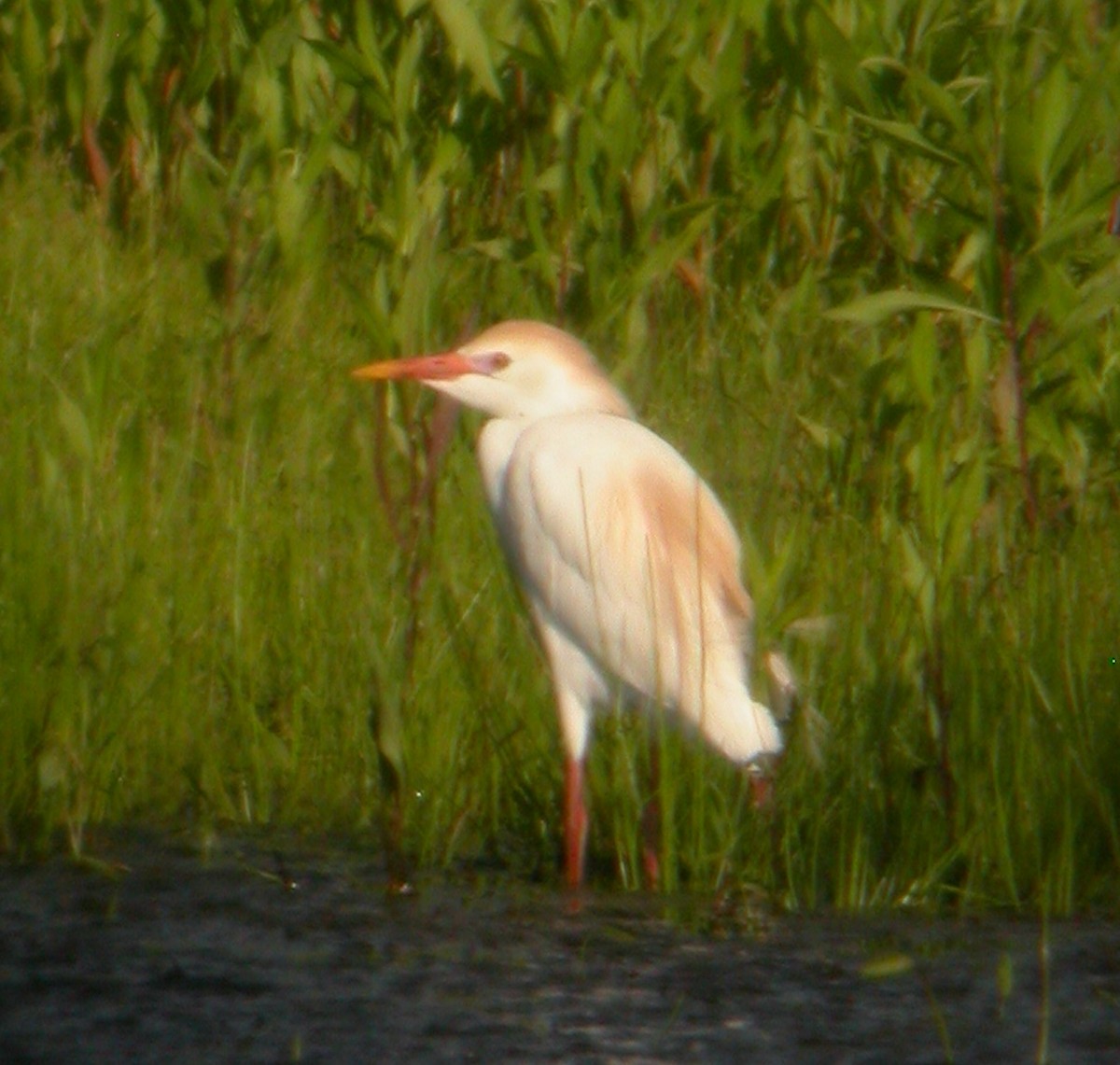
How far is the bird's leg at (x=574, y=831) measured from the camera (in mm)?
4359

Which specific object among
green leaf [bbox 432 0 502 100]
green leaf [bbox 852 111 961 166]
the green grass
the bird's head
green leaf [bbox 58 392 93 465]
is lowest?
the green grass

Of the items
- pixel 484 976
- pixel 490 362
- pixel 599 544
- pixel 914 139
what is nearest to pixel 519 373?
pixel 490 362

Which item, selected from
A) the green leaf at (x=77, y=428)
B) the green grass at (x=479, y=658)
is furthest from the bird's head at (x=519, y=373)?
the green leaf at (x=77, y=428)

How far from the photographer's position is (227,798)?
15.2 feet

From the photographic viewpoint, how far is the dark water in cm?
349

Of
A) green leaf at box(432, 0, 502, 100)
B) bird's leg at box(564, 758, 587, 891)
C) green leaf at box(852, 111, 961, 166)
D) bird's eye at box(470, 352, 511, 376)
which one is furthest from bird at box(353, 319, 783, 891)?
green leaf at box(432, 0, 502, 100)

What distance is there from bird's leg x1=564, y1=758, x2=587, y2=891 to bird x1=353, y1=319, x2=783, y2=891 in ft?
0.40

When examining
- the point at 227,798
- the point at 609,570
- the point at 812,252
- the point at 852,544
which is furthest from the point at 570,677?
the point at 812,252

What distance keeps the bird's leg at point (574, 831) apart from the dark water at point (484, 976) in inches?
3.2

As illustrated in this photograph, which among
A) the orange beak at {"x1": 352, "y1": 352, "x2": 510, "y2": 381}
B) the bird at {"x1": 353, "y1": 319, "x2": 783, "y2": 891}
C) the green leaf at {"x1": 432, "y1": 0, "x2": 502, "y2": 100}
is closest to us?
the bird at {"x1": 353, "y1": 319, "x2": 783, "y2": 891}

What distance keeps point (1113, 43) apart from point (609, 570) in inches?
60.1

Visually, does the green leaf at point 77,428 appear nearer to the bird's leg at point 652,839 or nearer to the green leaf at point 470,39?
the bird's leg at point 652,839

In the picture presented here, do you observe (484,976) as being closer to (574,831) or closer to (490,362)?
(574,831)

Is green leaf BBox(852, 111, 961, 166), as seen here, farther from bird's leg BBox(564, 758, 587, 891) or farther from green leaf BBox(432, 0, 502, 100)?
green leaf BBox(432, 0, 502, 100)
